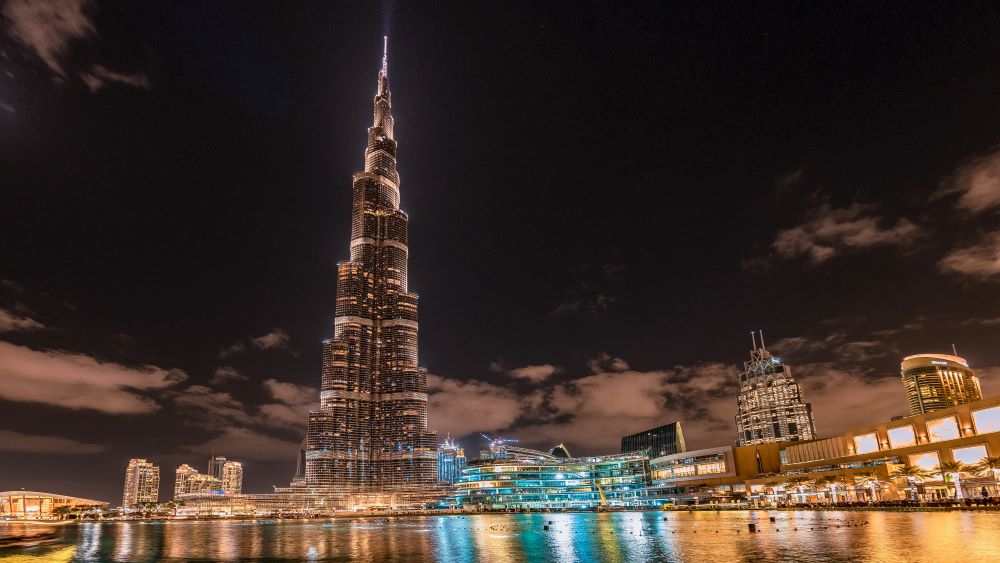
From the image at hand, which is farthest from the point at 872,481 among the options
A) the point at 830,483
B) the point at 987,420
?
the point at 987,420

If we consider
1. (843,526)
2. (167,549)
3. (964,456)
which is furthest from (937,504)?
(167,549)

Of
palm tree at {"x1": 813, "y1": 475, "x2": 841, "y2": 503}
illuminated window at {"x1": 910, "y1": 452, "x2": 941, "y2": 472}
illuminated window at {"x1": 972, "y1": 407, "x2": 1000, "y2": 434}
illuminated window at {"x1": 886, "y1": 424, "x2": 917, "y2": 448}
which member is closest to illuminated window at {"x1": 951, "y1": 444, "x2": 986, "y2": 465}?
illuminated window at {"x1": 910, "y1": 452, "x2": 941, "y2": 472}

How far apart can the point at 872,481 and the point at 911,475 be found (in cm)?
1348

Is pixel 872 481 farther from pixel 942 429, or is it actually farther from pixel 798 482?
pixel 798 482

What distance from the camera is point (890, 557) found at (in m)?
49.2

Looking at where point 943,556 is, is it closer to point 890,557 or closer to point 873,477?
point 890,557

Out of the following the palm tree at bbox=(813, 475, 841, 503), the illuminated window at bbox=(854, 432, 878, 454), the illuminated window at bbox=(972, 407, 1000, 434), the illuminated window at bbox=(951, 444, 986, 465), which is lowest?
the palm tree at bbox=(813, 475, 841, 503)

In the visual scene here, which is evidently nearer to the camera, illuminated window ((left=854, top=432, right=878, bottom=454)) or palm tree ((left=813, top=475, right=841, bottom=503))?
palm tree ((left=813, top=475, right=841, bottom=503))

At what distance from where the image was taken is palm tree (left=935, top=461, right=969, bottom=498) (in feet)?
407

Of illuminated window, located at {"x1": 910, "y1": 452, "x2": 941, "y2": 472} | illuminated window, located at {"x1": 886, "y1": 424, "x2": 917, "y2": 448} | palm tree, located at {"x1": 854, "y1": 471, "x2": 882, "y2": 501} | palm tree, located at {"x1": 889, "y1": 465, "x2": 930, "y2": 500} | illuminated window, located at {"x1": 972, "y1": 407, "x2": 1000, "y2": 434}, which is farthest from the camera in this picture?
illuminated window, located at {"x1": 886, "y1": 424, "x2": 917, "y2": 448}

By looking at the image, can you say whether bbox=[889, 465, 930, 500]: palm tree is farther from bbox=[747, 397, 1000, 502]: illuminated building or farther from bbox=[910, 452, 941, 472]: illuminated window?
bbox=[910, 452, 941, 472]: illuminated window

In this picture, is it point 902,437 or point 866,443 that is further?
point 866,443

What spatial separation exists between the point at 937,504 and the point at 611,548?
81798 millimetres

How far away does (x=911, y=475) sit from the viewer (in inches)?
5512
